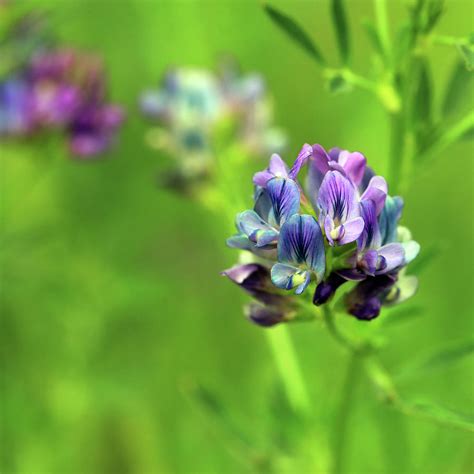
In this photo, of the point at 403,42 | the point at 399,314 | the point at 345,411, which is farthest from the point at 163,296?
the point at 403,42

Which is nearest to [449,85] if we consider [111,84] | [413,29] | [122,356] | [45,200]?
[413,29]

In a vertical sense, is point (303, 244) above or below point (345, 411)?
above

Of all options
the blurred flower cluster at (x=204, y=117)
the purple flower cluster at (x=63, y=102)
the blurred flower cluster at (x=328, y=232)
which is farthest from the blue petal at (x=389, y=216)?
the purple flower cluster at (x=63, y=102)

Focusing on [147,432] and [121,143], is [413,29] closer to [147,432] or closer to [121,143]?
[147,432]

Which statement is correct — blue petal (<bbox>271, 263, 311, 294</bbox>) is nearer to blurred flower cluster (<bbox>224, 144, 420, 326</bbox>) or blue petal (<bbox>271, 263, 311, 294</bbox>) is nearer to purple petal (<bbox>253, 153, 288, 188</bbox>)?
blurred flower cluster (<bbox>224, 144, 420, 326</bbox>)

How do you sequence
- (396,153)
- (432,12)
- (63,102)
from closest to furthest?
(432,12)
(396,153)
(63,102)

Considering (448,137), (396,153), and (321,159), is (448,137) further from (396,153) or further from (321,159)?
(321,159)

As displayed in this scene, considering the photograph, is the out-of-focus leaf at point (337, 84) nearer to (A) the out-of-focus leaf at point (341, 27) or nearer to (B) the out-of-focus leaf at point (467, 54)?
(A) the out-of-focus leaf at point (341, 27)
